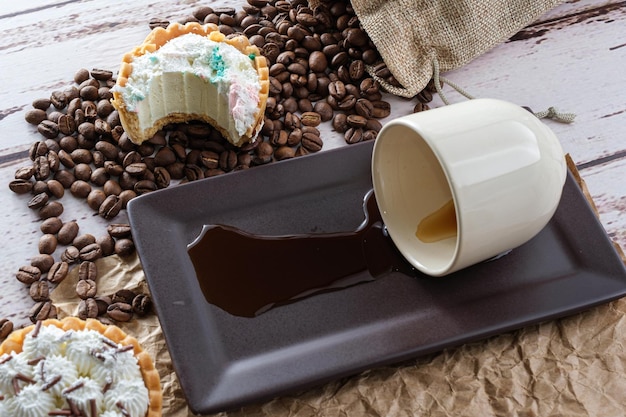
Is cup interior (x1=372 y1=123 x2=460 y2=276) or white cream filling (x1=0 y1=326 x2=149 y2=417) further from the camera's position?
cup interior (x1=372 y1=123 x2=460 y2=276)

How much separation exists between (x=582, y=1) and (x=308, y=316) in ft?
3.85

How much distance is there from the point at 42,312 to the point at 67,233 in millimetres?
175

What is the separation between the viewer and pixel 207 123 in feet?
5.69

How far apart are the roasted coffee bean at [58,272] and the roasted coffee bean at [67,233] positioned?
2.3 inches

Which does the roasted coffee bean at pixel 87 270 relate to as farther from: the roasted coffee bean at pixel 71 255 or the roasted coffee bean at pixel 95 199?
the roasted coffee bean at pixel 95 199

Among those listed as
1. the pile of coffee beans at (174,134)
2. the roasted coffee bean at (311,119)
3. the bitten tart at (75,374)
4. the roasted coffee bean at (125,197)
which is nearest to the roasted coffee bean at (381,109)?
the pile of coffee beans at (174,134)

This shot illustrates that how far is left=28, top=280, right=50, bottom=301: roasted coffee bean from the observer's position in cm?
151

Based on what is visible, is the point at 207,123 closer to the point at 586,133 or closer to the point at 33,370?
the point at 33,370

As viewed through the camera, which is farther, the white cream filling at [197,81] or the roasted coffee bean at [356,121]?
the roasted coffee bean at [356,121]

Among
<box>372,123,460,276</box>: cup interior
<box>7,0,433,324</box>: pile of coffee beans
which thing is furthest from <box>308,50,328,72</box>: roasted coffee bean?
<box>372,123,460,276</box>: cup interior

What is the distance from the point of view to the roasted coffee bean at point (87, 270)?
60.1 inches

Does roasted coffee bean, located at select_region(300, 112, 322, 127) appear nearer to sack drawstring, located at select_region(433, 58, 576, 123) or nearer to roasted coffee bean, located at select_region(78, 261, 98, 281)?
sack drawstring, located at select_region(433, 58, 576, 123)

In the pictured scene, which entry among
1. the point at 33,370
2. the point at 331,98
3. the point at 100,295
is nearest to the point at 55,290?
the point at 100,295

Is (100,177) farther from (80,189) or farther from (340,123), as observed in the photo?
(340,123)
